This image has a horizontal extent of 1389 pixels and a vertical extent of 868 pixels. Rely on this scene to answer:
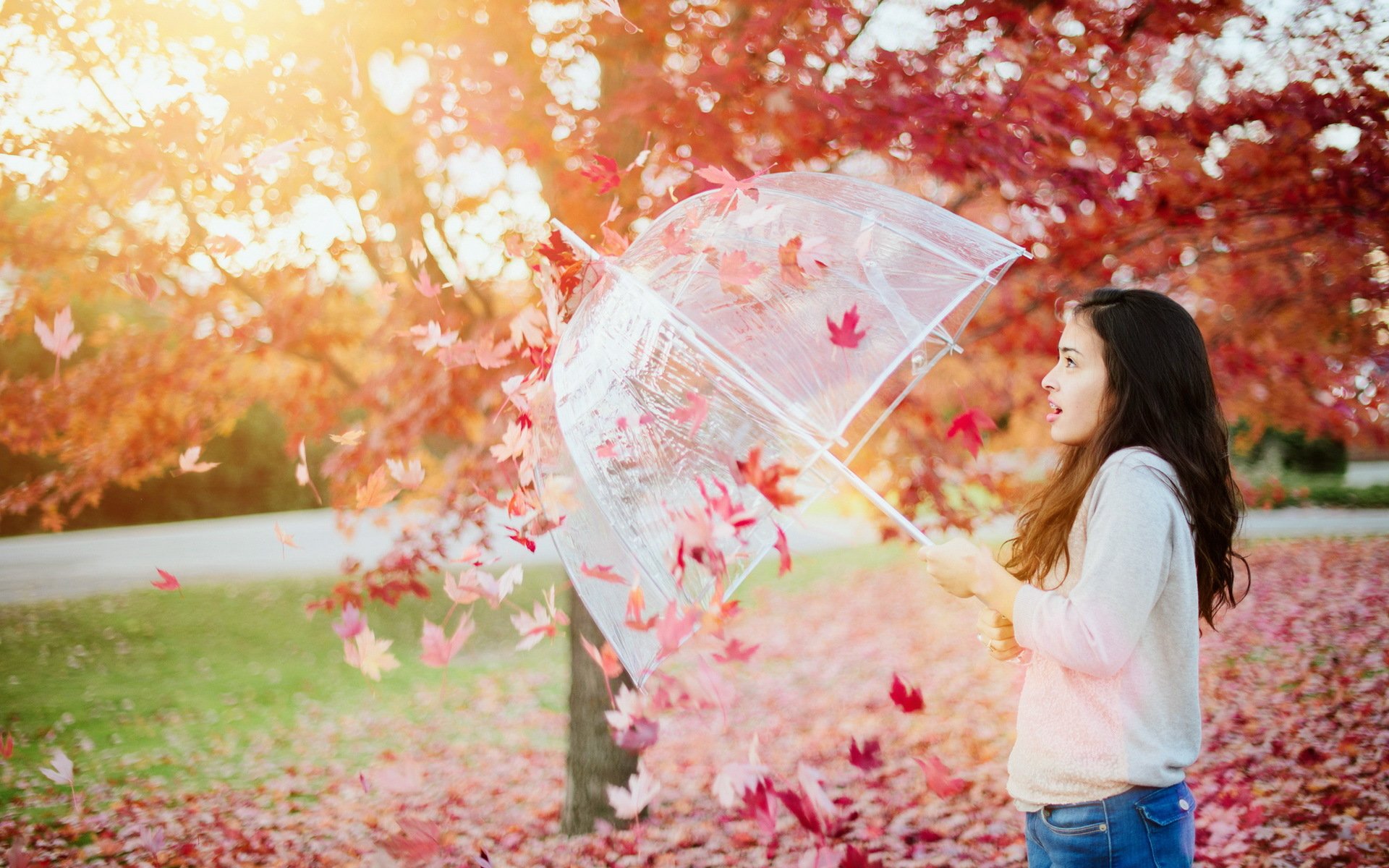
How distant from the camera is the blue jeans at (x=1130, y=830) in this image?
1506 millimetres

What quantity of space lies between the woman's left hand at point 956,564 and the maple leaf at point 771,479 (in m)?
0.26

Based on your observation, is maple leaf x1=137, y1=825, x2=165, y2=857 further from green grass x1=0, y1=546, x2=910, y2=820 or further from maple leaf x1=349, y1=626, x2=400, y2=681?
maple leaf x1=349, y1=626, x2=400, y2=681

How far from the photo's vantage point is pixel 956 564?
1.61 meters

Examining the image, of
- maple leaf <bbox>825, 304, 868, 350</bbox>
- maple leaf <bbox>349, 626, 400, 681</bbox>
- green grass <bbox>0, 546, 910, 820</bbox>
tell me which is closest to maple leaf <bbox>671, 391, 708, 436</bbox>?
maple leaf <bbox>825, 304, 868, 350</bbox>

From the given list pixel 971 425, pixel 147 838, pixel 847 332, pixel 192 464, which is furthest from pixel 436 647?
pixel 147 838

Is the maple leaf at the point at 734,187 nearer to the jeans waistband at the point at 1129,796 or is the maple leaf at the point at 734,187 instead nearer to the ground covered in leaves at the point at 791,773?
the ground covered in leaves at the point at 791,773

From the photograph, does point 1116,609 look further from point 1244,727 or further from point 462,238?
point 1244,727

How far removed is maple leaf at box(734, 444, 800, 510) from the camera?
166 cm

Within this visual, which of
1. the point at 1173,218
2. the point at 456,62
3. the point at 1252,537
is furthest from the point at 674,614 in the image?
the point at 1252,537

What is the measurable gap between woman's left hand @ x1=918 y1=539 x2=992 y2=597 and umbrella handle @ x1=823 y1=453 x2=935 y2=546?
0.03 m

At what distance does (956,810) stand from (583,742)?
196 cm

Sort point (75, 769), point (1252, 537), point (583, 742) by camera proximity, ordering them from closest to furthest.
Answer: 1. point (583, 742)
2. point (75, 769)
3. point (1252, 537)

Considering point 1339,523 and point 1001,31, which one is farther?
point 1339,523

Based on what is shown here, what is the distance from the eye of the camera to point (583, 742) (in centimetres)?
429
